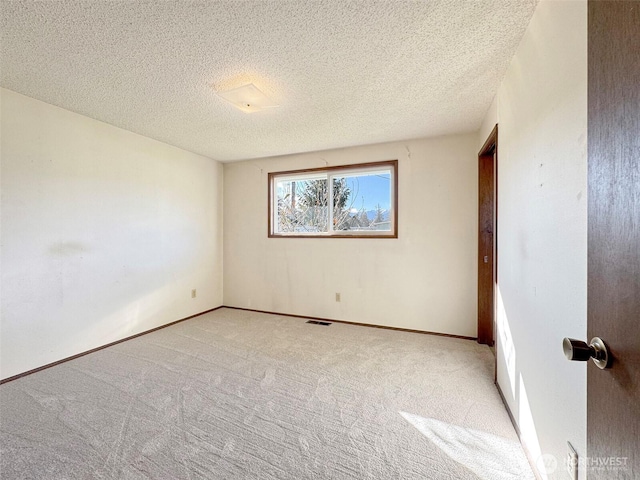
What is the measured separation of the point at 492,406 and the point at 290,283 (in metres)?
2.79

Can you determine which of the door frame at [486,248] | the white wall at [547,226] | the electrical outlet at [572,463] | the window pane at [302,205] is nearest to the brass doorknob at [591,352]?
the white wall at [547,226]

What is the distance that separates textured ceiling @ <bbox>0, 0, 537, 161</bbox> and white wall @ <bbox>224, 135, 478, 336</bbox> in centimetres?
66

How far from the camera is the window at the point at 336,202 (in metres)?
3.68

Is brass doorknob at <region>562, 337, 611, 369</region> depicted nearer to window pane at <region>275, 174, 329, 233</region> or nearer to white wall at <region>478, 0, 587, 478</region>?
white wall at <region>478, 0, 587, 478</region>

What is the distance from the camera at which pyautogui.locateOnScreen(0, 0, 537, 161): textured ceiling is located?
1.48 m

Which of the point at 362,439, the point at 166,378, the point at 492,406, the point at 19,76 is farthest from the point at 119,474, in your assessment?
the point at 19,76

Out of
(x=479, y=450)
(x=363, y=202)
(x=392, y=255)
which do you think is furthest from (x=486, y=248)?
(x=479, y=450)

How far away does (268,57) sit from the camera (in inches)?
72.4

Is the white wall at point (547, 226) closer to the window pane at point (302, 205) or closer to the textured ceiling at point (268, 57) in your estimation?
the textured ceiling at point (268, 57)

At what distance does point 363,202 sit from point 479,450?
9.21 feet

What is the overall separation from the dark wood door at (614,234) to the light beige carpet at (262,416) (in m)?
1.08

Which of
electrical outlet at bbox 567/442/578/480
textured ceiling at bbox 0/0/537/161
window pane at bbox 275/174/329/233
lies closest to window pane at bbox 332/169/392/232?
window pane at bbox 275/174/329/233

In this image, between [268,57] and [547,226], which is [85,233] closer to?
[268,57]

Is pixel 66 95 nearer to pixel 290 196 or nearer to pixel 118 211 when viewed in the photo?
pixel 118 211
